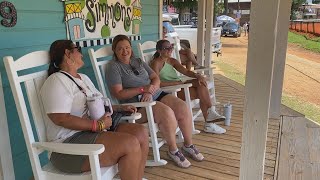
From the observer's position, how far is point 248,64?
1.49 m

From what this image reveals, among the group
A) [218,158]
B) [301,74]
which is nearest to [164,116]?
[218,158]

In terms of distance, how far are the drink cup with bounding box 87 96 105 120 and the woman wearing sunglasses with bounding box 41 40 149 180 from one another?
0.03 metres

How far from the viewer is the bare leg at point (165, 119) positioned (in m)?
2.29

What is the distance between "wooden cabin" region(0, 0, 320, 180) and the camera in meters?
1.46

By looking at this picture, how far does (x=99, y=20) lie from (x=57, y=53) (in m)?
0.99

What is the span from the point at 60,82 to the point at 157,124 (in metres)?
0.95

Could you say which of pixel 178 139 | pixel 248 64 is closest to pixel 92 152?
pixel 248 64

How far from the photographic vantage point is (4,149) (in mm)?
1745

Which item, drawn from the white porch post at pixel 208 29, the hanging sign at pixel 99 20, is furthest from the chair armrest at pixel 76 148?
the white porch post at pixel 208 29

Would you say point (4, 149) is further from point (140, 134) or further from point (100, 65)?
point (100, 65)

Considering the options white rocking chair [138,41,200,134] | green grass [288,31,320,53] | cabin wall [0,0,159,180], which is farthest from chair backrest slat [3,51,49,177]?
green grass [288,31,320,53]

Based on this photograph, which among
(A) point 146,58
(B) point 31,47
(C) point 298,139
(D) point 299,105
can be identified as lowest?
(D) point 299,105

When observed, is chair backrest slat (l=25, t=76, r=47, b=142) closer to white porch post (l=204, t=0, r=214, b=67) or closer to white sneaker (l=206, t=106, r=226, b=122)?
white sneaker (l=206, t=106, r=226, b=122)

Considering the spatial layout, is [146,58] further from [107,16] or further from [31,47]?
[31,47]
